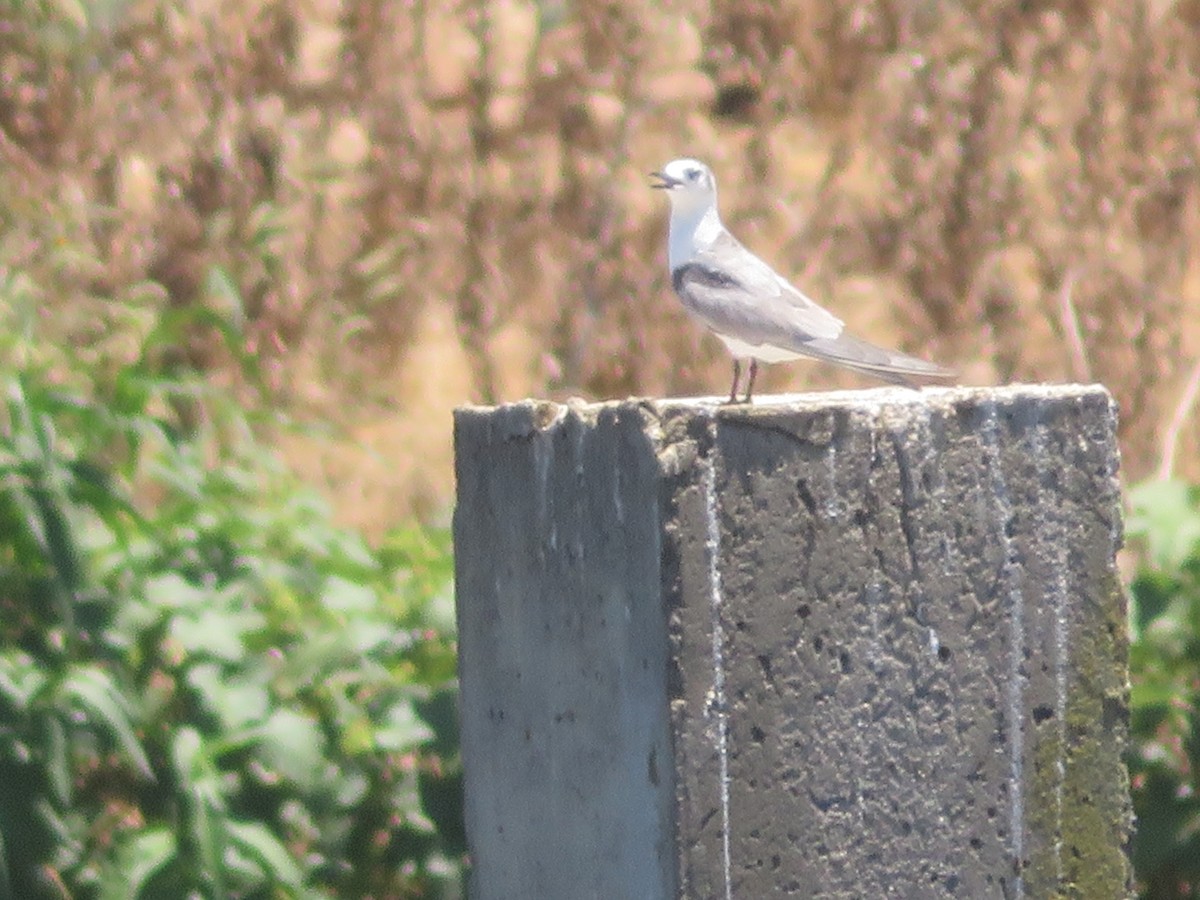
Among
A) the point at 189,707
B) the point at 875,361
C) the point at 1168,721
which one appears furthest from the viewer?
the point at 1168,721

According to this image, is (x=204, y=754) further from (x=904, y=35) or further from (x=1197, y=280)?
(x=1197, y=280)

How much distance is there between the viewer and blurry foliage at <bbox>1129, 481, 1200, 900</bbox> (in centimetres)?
399

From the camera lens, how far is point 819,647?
7.74ft

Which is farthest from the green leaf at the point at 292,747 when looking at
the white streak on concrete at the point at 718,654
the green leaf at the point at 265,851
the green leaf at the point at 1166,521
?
the green leaf at the point at 1166,521

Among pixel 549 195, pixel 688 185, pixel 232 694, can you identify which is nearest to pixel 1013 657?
pixel 688 185

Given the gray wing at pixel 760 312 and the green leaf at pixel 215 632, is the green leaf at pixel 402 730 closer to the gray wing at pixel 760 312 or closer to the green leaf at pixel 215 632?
the green leaf at pixel 215 632

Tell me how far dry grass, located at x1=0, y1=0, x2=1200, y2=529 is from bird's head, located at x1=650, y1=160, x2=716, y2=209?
2.51 metres

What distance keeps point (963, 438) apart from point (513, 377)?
4195mm

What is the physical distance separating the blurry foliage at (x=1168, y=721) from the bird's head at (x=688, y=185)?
4.27 feet

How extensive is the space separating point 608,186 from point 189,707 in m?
3.12

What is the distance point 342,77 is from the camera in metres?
6.29

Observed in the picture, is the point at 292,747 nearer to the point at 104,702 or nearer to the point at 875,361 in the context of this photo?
the point at 104,702

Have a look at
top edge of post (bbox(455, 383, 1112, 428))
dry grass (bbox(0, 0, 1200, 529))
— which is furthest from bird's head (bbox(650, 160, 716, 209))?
dry grass (bbox(0, 0, 1200, 529))

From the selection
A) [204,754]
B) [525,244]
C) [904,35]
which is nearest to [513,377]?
[525,244]
